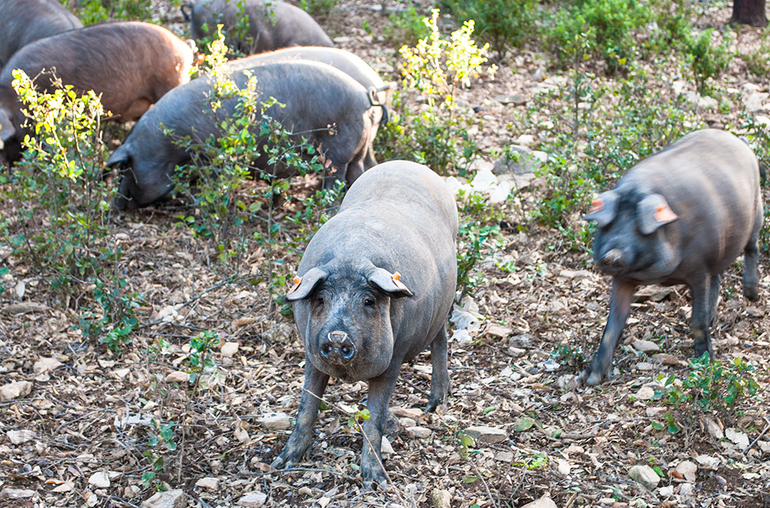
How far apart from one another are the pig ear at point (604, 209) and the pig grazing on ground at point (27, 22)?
23.6ft

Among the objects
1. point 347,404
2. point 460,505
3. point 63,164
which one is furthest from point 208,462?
point 63,164

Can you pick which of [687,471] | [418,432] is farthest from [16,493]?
[687,471]

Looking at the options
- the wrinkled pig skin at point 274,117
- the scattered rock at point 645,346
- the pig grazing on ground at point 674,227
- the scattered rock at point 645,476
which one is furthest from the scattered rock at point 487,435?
the wrinkled pig skin at point 274,117

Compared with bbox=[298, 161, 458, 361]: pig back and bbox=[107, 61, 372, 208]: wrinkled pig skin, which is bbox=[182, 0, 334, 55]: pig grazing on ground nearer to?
bbox=[107, 61, 372, 208]: wrinkled pig skin

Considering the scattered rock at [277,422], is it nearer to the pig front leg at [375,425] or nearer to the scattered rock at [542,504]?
the pig front leg at [375,425]

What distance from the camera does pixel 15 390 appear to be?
456 cm

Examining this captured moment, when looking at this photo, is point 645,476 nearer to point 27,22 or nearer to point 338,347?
point 338,347

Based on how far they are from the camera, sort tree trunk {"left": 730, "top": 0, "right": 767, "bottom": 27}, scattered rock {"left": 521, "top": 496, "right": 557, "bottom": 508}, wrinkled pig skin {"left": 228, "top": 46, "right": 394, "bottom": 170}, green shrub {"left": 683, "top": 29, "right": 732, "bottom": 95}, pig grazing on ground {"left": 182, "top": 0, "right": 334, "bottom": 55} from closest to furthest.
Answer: scattered rock {"left": 521, "top": 496, "right": 557, "bottom": 508}
wrinkled pig skin {"left": 228, "top": 46, "right": 394, "bottom": 170}
green shrub {"left": 683, "top": 29, "right": 732, "bottom": 95}
pig grazing on ground {"left": 182, "top": 0, "right": 334, "bottom": 55}
tree trunk {"left": 730, "top": 0, "right": 767, "bottom": 27}

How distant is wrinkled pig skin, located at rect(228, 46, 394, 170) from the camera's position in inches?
286

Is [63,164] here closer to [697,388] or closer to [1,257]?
[1,257]

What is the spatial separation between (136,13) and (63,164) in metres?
6.23

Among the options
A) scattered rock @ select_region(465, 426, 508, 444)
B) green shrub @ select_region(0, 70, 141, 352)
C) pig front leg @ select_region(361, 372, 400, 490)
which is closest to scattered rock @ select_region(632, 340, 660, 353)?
scattered rock @ select_region(465, 426, 508, 444)

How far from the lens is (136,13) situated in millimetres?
10766

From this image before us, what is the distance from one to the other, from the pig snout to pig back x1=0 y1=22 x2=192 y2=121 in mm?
5506
